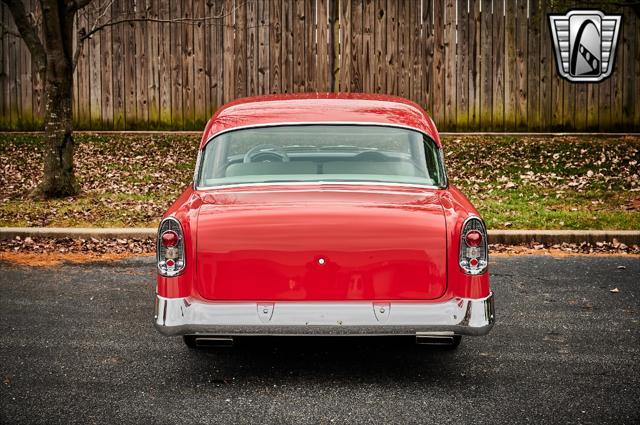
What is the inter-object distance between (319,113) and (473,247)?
1.52 m

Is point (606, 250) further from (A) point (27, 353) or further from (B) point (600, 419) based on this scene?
(A) point (27, 353)

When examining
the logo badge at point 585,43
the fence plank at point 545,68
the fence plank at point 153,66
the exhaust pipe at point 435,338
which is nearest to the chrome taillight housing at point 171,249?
the exhaust pipe at point 435,338

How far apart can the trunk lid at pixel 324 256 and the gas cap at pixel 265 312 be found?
46 mm

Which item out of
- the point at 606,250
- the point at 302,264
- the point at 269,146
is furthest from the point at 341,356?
the point at 606,250

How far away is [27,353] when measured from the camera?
19.1ft

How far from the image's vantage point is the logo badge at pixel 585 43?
51.7 feet

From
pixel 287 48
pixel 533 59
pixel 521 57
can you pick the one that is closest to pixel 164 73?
pixel 287 48

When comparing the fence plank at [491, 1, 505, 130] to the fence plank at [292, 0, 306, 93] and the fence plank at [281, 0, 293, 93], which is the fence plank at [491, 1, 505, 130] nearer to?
the fence plank at [292, 0, 306, 93]

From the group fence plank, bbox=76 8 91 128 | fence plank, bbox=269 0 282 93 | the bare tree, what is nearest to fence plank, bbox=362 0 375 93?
fence plank, bbox=269 0 282 93

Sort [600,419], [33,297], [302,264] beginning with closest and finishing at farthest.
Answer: [600,419], [302,264], [33,297]

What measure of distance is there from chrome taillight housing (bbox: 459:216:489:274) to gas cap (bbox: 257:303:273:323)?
103 centimetres

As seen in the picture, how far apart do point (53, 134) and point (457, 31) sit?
728 cm

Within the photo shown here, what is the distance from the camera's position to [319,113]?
5977mm

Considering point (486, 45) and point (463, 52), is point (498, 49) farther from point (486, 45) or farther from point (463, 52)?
point (463, 52)
